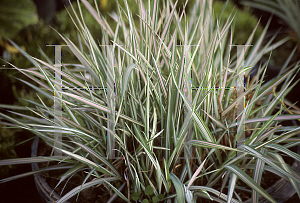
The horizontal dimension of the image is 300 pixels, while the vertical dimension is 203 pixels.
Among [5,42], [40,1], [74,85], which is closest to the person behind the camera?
[74,85]

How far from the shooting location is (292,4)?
3.62 feet

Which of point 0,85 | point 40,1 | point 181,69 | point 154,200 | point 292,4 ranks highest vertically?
point 292,4

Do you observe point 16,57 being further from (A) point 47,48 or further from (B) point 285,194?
(B) point 285,194

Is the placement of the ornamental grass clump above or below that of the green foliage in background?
below

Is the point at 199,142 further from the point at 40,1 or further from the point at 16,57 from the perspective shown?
the point at 40,1

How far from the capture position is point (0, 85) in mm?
773

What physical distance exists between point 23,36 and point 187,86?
2.28ft

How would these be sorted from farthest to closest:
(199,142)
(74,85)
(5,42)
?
(5,42) → (74,85) → (199,142)

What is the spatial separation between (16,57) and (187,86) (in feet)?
2.14

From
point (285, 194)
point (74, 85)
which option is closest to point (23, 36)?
point (74, 85)

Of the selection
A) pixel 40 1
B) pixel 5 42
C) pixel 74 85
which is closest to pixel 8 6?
pixel 74 85

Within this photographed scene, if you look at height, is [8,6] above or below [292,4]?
below

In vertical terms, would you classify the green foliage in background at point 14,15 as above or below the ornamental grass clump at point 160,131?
above

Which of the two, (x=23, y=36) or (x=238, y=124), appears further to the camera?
(x=23, y=36)
